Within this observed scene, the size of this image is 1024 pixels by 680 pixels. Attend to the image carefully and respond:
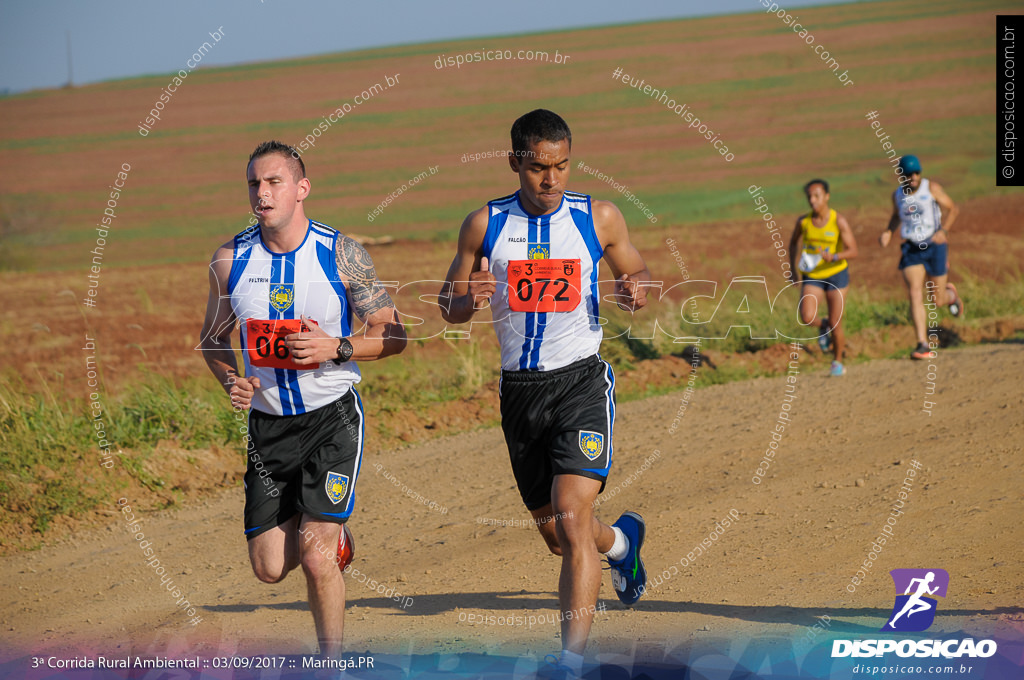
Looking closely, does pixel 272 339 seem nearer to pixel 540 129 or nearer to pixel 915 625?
pixel 540 129

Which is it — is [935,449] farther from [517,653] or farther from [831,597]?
[517,653]

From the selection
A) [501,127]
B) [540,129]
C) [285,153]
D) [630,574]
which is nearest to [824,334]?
[630,574]

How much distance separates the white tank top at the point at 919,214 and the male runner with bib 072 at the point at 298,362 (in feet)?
23.8

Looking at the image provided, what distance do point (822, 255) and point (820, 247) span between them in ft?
0.28

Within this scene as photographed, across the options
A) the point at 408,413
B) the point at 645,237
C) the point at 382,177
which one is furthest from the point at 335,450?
the point at 382,177

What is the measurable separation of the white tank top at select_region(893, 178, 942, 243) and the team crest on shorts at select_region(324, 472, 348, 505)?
24.9ft

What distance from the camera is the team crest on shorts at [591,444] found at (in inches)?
183

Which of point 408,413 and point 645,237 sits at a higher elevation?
point 645,237

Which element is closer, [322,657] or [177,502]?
[322,657]

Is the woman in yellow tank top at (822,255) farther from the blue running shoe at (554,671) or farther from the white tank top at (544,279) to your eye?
the blue running shoe at (554,671)

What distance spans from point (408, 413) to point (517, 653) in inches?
180

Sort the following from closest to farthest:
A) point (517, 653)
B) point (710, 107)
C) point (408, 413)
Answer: point (517, 653) < point (408, 413) < point (710, 107)

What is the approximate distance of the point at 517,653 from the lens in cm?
482

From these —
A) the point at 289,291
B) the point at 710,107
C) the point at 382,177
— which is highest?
the point at 710,107
